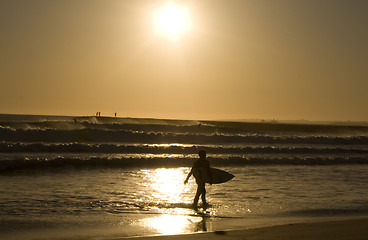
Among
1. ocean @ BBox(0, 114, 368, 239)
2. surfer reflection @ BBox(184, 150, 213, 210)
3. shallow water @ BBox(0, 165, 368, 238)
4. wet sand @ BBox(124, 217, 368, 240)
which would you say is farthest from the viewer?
surfer reflection @ BBox(184, 150, 213, 210)

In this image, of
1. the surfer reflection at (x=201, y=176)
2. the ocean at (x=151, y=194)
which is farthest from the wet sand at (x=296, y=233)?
the surfer reflection at (x=201, y=176)

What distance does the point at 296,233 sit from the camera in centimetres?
912

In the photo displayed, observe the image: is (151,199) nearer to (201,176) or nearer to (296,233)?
(201,176)

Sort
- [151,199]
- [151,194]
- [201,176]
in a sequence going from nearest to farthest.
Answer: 1. [201,176]
2. [151,199]
3. [151,194]

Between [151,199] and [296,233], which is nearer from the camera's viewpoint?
[296,233]

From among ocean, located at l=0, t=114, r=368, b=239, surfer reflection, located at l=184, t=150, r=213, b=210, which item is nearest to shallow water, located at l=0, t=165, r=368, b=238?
ocean, located at l=0, t=114, r=368, b=239

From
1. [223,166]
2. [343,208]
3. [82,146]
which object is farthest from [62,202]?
[82,146]

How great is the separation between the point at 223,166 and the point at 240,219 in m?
12.8

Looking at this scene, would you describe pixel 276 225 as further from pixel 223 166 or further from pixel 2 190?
pixel 223 166

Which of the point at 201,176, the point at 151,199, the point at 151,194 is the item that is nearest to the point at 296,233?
the point at 201,176

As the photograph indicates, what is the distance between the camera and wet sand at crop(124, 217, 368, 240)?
28.7ft

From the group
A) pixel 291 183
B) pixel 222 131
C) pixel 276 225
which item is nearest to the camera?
pixel 276 225

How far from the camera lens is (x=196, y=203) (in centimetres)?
1275

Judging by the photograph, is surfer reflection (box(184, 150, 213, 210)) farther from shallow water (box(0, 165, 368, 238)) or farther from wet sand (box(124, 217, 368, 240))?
wet sand (box(124, 217, 368, 240))
